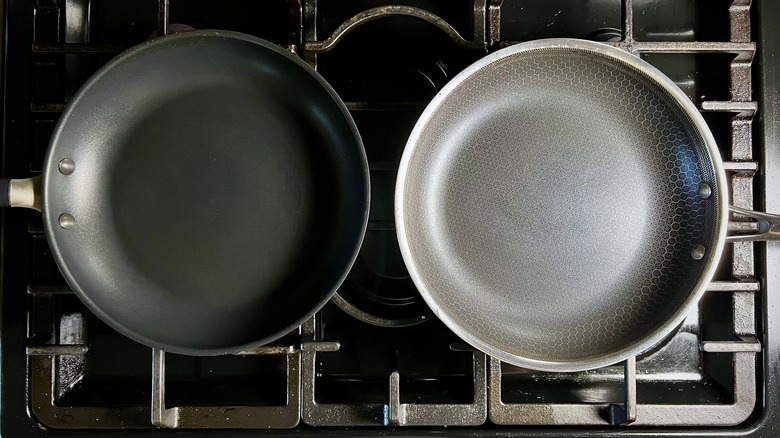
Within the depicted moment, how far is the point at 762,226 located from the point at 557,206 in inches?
8.7

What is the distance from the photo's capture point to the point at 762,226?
0.68 metres

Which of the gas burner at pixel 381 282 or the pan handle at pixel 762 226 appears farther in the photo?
the gas burner at pixel 381 282

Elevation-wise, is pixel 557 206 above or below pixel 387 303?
above

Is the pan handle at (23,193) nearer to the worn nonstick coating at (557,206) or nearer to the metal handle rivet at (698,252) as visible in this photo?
the worn nonstick coating at (557,206)

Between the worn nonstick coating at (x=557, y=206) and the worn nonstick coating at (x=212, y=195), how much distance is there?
0.41 ft

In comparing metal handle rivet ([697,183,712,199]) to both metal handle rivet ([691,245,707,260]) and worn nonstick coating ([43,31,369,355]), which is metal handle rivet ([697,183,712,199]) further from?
worn nonstick coating ([43,31,369,355])

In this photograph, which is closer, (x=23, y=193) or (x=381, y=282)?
(x=23, y=193)

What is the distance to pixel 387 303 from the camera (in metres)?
0.77

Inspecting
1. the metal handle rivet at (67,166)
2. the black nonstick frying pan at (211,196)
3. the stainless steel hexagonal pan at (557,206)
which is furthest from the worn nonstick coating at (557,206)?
the metal handle rivet at (67,166)

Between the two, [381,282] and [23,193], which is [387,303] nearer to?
[381,282]

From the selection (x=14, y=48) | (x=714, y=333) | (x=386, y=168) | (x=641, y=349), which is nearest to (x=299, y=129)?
(x=386, y=168)

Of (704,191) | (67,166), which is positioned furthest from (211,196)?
(704,191)

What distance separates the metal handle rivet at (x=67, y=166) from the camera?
28.3 inches

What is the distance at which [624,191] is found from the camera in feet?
2.44
